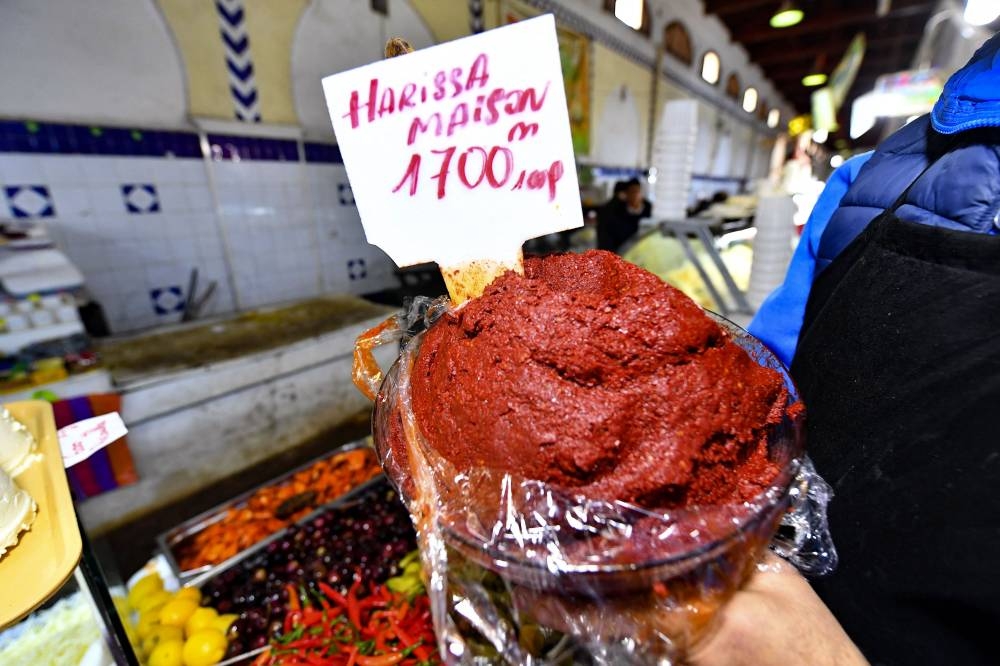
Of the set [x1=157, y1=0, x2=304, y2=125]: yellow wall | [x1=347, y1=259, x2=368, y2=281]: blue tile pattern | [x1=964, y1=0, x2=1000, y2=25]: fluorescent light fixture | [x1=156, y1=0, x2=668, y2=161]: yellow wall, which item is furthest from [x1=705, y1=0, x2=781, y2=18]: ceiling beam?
[x1=347, y1=259, x2=368, y2=281]: blue tile pattern

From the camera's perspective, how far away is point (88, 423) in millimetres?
1243

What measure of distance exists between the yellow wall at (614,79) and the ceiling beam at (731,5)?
3.23 meters

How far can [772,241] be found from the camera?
12.1ft

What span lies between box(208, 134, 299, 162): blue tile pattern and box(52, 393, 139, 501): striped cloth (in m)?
2.29

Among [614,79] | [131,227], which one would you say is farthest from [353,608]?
[614,79]

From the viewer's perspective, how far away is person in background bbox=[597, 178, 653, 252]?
551 cm

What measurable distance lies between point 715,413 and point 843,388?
0.50 m

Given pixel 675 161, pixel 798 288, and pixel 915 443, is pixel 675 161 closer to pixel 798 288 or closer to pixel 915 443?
pixel 798 288

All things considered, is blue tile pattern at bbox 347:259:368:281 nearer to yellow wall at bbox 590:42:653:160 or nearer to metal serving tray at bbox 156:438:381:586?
metal serving tray at bbox 156:438:381:586

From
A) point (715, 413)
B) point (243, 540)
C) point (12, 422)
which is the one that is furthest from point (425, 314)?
point (243, 540)

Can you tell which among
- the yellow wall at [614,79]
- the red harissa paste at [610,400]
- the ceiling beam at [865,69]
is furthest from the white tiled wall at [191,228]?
the ceiling beam at [865,69]

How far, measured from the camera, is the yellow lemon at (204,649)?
160 centimetres

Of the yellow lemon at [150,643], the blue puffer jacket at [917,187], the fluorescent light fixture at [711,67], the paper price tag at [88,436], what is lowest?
the yellow lemon at [150,643]

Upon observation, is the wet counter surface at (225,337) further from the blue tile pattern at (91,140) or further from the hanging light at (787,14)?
the hanging light at (787,14)
